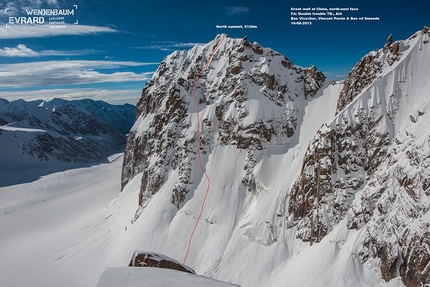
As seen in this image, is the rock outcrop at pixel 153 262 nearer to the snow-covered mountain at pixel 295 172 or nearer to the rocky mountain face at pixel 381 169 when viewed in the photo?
the snow-covered mountain at pixel 295 172

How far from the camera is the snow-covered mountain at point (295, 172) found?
106 feet

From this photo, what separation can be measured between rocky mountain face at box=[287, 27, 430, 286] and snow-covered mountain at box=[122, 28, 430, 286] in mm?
153

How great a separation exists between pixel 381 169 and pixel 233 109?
31.4 metres

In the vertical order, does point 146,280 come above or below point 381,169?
below

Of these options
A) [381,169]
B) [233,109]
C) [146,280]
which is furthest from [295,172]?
[146,280]

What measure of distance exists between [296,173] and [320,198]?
7.81 m

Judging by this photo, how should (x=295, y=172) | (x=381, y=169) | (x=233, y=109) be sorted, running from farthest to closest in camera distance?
(x=233, y=109) → (x=295, y=172) → (x=381, y=169)

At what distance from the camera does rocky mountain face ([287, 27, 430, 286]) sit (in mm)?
29906

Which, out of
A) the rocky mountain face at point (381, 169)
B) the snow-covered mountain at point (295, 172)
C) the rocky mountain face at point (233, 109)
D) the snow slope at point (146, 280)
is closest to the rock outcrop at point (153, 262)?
the snow slope at point (146, 280)

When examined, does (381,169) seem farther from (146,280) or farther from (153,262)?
(146,280)

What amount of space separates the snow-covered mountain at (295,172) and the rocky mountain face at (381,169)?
6.0 inches

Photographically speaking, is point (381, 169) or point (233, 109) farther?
point (233, 109)

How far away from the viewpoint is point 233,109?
57.8 m

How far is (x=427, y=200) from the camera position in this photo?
2881 cm
